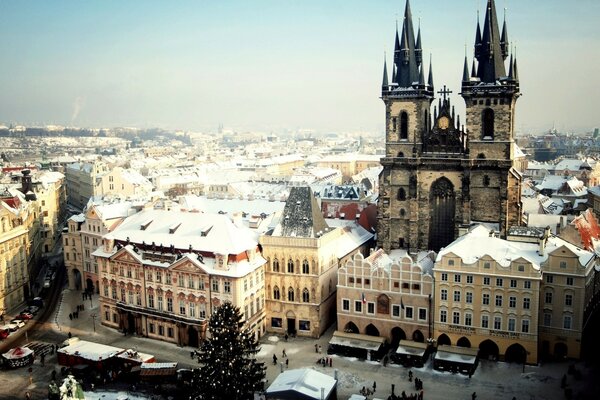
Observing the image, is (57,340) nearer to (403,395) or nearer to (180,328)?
(180,328)

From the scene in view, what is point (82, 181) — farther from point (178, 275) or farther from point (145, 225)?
point (178, 275)

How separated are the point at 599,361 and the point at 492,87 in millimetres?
38512

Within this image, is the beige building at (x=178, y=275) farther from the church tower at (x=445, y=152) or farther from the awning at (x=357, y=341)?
the church tower at (x=445, y=152)

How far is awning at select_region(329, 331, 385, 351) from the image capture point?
72.2 m

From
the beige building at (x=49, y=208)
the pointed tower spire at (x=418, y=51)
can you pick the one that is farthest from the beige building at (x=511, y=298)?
the beige building at (x=49, y=208)

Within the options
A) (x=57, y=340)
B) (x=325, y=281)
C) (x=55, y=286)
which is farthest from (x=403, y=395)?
(x=55, y=286)

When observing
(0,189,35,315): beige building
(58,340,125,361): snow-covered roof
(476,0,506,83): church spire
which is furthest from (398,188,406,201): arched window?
(0,189,35,315): beige building

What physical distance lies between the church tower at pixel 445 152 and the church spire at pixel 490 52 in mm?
139

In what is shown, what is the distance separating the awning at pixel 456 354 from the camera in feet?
220

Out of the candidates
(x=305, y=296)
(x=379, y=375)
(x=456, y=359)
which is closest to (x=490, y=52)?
(x=305, y=296)

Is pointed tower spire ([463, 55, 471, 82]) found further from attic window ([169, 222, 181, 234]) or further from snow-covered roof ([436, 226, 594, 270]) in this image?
attic window ([169, 222, 181, 234])

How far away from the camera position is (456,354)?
68.8 m

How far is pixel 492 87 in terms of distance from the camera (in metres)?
83.6

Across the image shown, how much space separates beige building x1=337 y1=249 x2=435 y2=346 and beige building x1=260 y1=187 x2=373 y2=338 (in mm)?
3622
